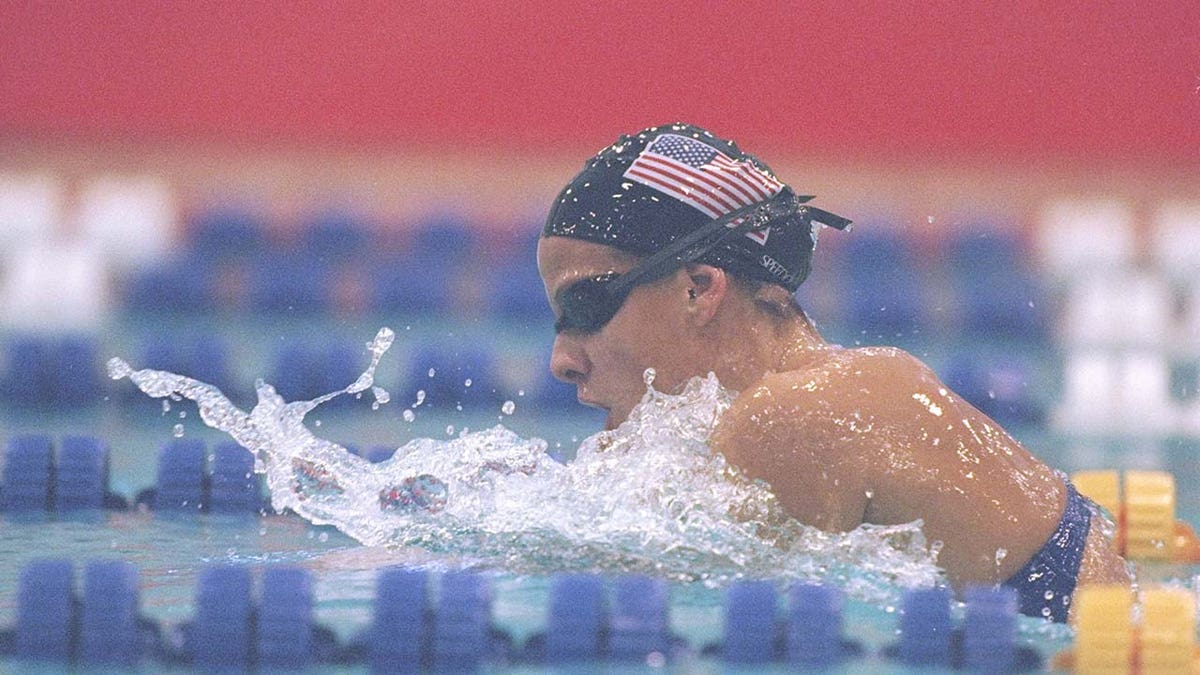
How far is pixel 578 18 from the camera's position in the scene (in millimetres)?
7969

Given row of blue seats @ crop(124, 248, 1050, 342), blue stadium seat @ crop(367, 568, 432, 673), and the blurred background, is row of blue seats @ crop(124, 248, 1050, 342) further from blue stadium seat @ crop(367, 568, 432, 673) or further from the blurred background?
blue stadium seat @ crop(367, 568, 432, 673)

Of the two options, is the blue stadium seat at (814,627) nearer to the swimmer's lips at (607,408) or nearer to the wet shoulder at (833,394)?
the wet shoulder at (833,394)

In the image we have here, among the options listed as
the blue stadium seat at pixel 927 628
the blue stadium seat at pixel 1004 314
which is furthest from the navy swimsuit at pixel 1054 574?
the blue stadium seat at pixel 1004 314

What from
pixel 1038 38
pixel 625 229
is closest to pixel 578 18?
pixel 1038 38

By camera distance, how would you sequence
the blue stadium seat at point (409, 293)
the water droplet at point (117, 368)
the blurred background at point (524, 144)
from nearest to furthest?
the water droplet at point (117, 368)
the blue stadium seat at point (409, 293)
the blurred background at point (524, 144)

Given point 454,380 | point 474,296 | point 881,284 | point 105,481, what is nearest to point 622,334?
point 105,481

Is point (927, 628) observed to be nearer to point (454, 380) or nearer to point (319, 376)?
point (454, 380)

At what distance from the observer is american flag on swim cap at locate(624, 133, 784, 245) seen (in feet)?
8.03

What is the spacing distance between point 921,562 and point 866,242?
5.21 m

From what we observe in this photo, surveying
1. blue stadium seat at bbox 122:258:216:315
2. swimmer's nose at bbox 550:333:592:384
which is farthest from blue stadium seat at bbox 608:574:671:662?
blue stadium seat at bbox 122:258:216:315

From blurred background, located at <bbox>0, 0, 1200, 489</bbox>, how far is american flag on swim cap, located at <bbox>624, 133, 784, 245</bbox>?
4004mm

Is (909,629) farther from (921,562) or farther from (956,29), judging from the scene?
(956,29)

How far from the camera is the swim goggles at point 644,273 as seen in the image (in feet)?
7.90

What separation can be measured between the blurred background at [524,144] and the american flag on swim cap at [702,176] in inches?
158
